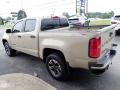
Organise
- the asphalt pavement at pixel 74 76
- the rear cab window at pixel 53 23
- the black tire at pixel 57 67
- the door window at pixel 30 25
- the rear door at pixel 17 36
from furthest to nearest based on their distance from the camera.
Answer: the rear door at pixel 17 36 → the door window at pixel 30 25 → the rear cab window at pixel 53 23 → the black tire at pixel 57 67 → the asphalt pavement at pixel 74 76

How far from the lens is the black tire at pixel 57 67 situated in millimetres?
4453

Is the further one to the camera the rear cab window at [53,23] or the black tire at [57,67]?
the rear cab window at [53,23]

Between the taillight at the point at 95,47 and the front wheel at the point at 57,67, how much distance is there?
94 cm

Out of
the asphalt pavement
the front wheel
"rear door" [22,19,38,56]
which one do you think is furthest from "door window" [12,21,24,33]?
the front wheel

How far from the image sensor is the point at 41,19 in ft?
17.1

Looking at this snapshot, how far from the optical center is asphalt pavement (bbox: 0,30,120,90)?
4336 mm

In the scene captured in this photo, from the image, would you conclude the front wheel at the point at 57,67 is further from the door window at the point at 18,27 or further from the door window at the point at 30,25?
the door window at the point at 18,27

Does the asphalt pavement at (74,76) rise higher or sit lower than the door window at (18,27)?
lower

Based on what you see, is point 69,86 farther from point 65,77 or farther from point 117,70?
point 117,70

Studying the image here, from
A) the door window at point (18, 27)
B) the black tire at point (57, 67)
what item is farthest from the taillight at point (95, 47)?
the door window at point (18, 27)

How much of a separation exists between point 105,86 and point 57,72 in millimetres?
1254

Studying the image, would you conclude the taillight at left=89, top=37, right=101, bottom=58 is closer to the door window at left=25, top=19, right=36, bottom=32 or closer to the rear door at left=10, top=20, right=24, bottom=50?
the door window at left=25, top=19, right=36, bottom=32

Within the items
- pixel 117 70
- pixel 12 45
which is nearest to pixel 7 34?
pixel 12 45

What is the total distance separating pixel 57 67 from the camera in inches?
183
